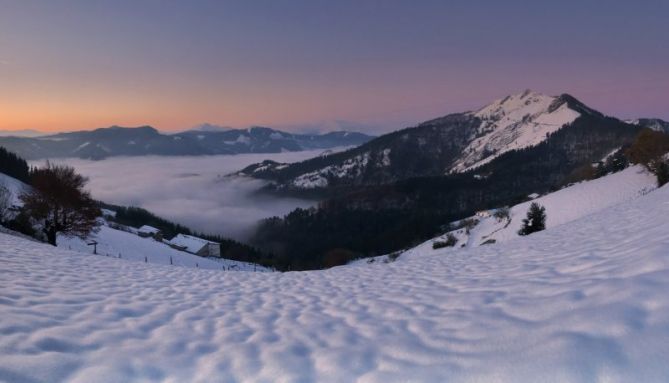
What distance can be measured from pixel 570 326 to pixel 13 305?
8623 mm

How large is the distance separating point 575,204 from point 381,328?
58642mm

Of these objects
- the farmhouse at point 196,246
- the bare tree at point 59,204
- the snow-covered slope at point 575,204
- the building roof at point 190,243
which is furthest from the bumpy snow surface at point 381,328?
the building roof at point 190,243

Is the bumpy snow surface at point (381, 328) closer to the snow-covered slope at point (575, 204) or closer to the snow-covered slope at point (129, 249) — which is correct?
the snow-covered slope at point (575, 204)

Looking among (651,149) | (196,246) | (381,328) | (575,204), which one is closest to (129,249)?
(196,246)

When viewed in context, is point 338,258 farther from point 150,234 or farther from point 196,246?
point 150,234

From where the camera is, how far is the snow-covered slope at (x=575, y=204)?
48344 mm

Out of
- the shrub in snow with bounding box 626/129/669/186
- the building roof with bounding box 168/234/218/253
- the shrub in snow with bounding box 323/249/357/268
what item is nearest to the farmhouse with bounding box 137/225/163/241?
the building roof with bounding box 168/234/218/253

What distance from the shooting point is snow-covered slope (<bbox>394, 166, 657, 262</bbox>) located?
159ft

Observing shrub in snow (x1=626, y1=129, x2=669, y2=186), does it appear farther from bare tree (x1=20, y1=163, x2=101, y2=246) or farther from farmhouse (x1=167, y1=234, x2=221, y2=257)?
farmhouse (x1=167, y1=234, x2=221, y2=257)

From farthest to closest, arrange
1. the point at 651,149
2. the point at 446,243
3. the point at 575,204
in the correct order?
1. the point at 446,243
2. the point at 575,204
3. the point at 651,149

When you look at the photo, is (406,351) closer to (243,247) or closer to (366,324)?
(366,324)

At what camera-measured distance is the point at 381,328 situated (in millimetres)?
5805

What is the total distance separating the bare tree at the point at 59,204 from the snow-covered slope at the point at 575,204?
38.6 meters

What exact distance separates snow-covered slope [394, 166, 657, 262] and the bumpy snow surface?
40245 millimetres
